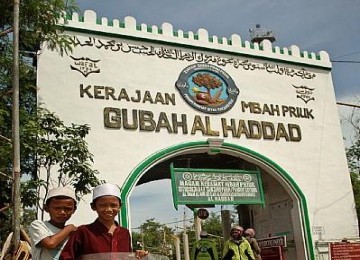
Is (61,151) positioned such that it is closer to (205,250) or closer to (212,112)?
(205,250)

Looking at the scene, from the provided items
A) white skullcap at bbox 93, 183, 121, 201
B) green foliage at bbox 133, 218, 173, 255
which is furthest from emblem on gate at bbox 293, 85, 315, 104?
green foliage at bbox 133, 218, 173, 255

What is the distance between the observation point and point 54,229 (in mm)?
2648

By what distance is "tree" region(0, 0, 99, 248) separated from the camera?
5.18 metres

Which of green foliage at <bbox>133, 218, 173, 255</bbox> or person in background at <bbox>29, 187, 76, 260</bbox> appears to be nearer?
person in background at <bbox>29, 187, 76, 260</bbox>

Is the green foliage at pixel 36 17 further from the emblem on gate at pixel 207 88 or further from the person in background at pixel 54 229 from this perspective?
the emblem on gate at pixel 207 88

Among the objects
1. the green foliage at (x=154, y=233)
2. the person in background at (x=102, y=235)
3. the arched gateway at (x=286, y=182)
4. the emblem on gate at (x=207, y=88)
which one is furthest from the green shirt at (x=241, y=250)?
the green foliage at (x=154, y=233)

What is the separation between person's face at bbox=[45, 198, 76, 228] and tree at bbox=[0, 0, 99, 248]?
1966 millimetres

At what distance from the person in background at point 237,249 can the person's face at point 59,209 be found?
442 cm

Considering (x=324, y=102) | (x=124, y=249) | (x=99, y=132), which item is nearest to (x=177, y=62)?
(x=99, y=132)

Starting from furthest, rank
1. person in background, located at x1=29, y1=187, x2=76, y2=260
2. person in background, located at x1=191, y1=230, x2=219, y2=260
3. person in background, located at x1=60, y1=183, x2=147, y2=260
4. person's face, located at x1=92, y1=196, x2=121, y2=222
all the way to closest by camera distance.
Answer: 1. person in background, located at x1=191, y1=230, x2=219, y2=260
2. person in background, located at x1=29, y1=187, x2=76, y2=260
3. person's face, located at x1=92, y1=196, x2=121, y2=222
4. person in background, located at x1=60, y1=183, x2=147, y2=260

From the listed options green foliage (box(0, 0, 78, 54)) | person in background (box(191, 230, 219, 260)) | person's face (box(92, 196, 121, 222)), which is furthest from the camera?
person in background (box(191, 230, 219, 260))

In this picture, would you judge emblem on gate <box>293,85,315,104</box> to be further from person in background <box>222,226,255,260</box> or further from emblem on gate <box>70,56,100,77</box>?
person in background <box>222,226,255,260</box>

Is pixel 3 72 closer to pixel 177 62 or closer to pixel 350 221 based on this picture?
pixel 177 62

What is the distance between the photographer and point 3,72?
5.78m
